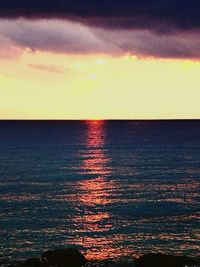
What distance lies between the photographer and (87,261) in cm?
4197

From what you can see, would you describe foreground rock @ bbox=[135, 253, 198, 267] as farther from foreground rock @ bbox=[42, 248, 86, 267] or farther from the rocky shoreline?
foreground rock @ bbox=[42, 248, 86, 267]

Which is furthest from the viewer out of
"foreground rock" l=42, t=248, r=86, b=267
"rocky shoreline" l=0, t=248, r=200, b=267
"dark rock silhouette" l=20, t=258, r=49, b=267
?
"foreground rock" l=42, t=248, r=86, b=267

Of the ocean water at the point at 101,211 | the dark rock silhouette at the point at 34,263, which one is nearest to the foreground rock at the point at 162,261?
the ocean water at the point at 101,211

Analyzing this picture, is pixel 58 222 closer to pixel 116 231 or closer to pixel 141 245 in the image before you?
pixel 116 231

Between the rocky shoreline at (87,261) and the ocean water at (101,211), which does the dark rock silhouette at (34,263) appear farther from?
the ocean water at (101,211)

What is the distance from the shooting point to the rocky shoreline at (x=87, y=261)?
38.7m

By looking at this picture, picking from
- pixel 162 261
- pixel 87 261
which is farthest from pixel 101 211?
pixel 162 261

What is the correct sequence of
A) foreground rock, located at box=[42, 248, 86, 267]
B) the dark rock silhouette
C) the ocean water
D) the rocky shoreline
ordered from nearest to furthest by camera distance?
the dark rock silhouette → the rocky shoreline → foreground rock, located at box=[42, 248, 86, 267] → the ocean water

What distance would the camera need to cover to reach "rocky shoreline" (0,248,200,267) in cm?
3869

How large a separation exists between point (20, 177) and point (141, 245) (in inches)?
1922

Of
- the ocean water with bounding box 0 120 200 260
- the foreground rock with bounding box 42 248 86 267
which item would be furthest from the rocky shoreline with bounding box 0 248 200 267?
the ocean water with bounding box 0 120 200 260

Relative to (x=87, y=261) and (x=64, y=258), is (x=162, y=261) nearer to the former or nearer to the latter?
(x=87, y=261)

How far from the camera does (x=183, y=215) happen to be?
59.1 metres

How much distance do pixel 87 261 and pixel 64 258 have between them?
2657 millimetres
